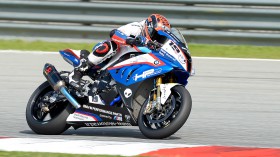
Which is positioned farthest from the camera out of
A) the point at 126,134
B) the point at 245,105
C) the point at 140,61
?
the point at 245,105

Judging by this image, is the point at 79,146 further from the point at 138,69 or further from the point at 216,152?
the point at 216,152

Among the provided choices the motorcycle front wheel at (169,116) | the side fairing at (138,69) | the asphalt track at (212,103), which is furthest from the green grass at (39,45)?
the motorcycle front wheel at (169,116)

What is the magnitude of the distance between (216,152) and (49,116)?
190 cm

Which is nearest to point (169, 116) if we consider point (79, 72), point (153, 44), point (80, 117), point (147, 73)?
point (147, 73)

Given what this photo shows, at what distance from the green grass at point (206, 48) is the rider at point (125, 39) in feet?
16.9

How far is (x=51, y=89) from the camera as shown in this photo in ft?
24.4

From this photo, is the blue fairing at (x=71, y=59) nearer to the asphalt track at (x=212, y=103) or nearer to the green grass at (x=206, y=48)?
the asphalt track at (x=212, y=103)

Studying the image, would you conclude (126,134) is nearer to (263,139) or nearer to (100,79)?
(100,79)

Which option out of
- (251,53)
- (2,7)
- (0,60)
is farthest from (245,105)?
(2,7)

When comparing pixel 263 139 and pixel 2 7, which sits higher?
pixel 2 7

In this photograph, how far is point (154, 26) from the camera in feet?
22.7

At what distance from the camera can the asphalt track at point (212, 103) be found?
7.19m

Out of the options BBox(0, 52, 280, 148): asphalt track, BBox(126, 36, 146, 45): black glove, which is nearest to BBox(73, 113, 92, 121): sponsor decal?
BBox(0, 52, 280, 148): asphalt track

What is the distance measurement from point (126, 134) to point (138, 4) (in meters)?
5.73
